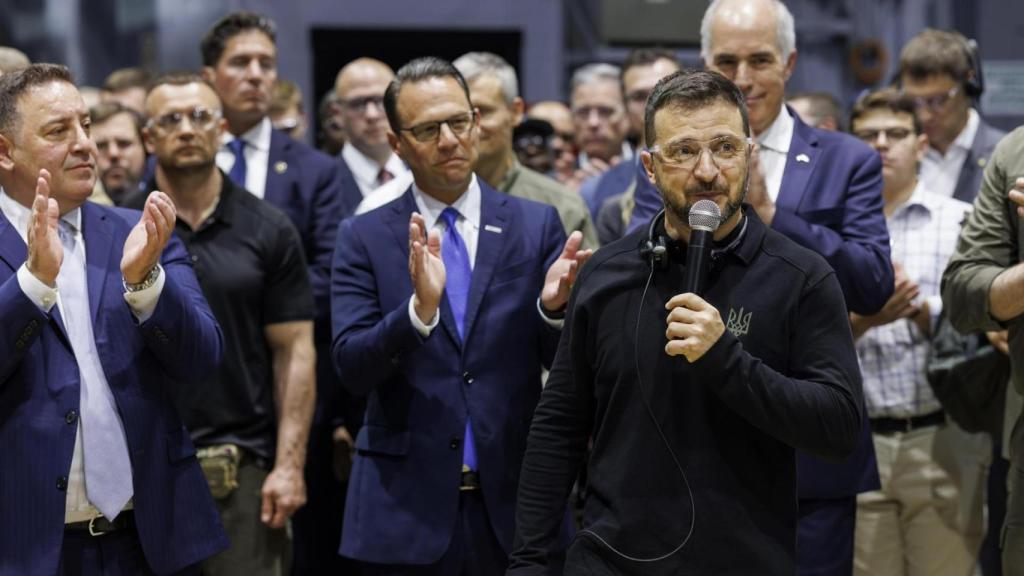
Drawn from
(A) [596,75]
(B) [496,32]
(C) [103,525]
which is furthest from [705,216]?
(B) [496,32]

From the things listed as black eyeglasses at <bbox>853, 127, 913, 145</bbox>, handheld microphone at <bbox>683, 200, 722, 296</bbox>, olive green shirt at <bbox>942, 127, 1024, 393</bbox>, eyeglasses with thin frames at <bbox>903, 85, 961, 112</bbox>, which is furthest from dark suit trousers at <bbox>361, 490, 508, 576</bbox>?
eyeglasses with thin frames at <bbox>903, 85, 961, 112</bbox>

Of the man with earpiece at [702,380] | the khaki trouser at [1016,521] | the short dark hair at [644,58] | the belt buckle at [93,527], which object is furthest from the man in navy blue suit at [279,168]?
the khaki trouser at [1016,521]

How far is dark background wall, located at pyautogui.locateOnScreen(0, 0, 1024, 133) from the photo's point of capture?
772cm

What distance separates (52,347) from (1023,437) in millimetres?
2281

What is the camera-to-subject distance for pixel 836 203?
3.63m

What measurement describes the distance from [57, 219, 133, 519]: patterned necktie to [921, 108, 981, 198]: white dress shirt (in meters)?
3.27

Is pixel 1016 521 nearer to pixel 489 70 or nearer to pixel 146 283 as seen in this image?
Answer: pixel 146 283

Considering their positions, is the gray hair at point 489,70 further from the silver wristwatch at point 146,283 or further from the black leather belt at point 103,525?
the black leather belt at point 103,525

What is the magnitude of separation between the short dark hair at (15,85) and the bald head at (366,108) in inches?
90.8

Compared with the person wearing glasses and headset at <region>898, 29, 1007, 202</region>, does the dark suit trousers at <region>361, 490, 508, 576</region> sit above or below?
below

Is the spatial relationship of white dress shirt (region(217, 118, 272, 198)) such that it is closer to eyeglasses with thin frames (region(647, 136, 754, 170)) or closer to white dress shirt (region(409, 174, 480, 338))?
white dress shirt (region(409, 174, 480, 338))

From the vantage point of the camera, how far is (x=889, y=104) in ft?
15.6

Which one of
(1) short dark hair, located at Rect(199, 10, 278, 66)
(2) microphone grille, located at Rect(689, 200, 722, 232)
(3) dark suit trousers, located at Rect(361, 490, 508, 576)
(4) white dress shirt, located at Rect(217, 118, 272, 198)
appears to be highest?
(1) short dark hair, located at Rect(199, 10, 278, 66)

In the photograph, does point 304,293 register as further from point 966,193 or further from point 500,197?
point 966,193
